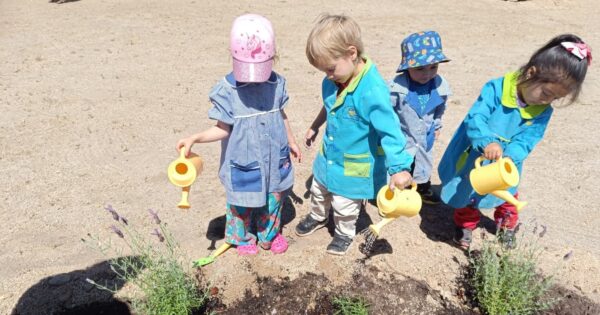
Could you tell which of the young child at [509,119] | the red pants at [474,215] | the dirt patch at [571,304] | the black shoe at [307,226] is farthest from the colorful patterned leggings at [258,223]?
the dirt patch at [571,304]

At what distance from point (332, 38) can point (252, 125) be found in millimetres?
629

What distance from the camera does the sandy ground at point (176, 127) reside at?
120 inches

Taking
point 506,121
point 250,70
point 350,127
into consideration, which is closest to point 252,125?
point 250,70

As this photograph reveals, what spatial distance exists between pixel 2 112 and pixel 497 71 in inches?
235

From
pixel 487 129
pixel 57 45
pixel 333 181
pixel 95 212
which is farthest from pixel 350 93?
pixel 57 45

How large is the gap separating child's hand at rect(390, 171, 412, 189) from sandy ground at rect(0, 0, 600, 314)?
86 cm

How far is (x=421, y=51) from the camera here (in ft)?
9.23

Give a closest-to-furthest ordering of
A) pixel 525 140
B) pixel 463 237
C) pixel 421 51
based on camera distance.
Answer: pixel 525 140
pixel 421 51
pixel 463 237

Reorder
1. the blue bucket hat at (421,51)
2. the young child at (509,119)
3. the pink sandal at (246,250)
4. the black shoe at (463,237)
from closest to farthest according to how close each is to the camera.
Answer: the young child at (509,119) < the blue bucket hat at (421,51) < the pink sandal at (246,250) < the black shoe at (463,237)

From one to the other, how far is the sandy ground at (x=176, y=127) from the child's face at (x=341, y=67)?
127 centimetres

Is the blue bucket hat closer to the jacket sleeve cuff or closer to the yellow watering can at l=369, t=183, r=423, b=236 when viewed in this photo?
the jacket sleeve cuff

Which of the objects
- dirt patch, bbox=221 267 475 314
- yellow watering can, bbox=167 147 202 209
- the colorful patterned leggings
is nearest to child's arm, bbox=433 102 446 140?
dirt patch, bbox=221 267 475 314

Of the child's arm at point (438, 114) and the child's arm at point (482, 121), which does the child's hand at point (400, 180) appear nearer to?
the child's arm at point (482, 121)

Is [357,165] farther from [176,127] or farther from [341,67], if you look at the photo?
[176,127]
